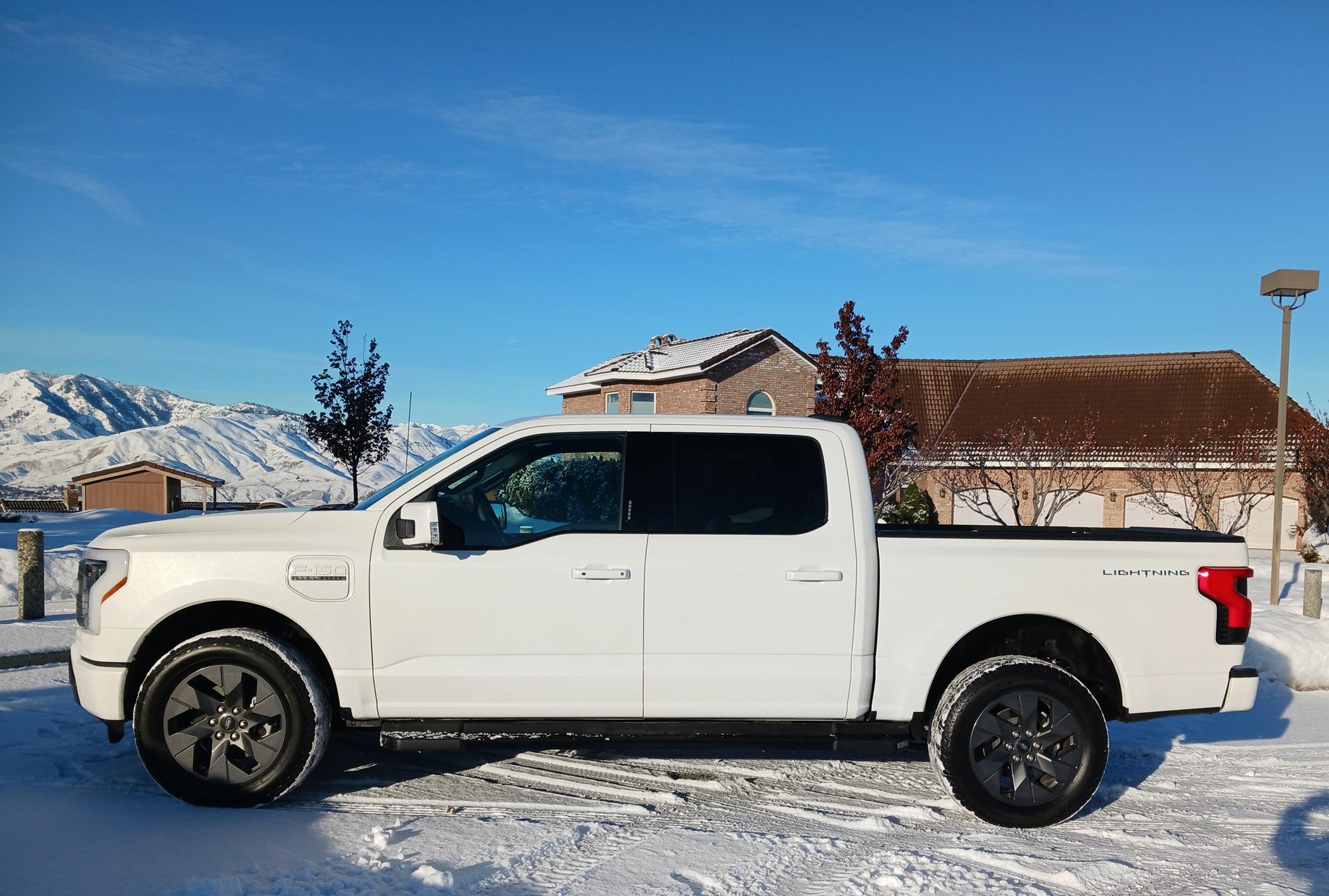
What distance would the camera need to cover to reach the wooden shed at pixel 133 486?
133 ft

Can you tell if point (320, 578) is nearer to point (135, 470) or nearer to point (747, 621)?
point (747, 621)

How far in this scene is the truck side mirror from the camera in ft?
14.9

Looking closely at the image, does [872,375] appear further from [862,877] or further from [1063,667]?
[862,877]

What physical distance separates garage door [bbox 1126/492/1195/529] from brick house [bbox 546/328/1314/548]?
6 cm

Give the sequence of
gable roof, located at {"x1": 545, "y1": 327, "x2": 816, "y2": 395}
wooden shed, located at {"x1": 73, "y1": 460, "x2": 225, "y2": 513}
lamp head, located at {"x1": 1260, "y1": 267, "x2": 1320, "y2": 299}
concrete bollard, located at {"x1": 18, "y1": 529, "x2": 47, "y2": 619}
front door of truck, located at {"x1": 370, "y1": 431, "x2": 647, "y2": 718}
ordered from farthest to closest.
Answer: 1. wooden shed, located at {"x1": 73, "y1": 460, "x2": 225, "y2": 513}
2. gable roof, located at {"x1": 545, "y1": 327, "x2": 816, "y2": 395}
3. lamp head, located at {"x1": 1260, "y1": 267, "x2": 1320, "y2": 299}
4. concrete bollard, located at {"x1": 18, "y1": 529, "x2": 47, "y2": 619}
5. front door of truck, located at {"x1": 370, "y1": 431, "x2": 647, "y2": 718}

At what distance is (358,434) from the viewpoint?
78.5 feet

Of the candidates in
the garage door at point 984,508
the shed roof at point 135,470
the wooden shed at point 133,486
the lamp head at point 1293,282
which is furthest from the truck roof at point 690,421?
the wooden shed at point 133,486

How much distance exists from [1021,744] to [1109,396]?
28914mm

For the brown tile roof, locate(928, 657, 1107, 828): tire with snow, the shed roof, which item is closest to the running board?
locate(928, 657, 1107, 828): tire with snow

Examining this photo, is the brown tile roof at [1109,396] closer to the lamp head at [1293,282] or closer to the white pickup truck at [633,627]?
the lamp head at [1293,282]

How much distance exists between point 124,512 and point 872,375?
18595 millimetres

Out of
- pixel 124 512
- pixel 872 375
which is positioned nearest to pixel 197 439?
pixel 124 512

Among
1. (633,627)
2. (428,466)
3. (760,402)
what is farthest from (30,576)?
(760,402)

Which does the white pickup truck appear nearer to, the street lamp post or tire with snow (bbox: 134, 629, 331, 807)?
tire with snow (bbox: 134, 629, 331, 807)
